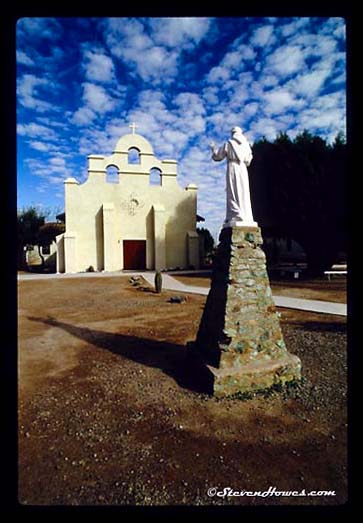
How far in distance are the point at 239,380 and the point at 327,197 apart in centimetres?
1373

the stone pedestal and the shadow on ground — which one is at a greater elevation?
the stone pedestal

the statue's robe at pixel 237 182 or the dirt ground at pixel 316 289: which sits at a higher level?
the statue's robe at pixel 237 182

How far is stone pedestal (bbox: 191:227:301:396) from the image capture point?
4.14m

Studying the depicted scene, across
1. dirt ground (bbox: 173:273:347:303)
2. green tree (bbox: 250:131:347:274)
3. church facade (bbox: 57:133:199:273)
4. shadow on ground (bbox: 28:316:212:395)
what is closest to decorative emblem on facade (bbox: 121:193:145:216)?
church facade (bbox: 57:133:199:273)

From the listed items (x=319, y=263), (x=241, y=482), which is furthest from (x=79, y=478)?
(x=319, y=263)

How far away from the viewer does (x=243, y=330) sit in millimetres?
4270

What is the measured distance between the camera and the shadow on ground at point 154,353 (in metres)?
4.49

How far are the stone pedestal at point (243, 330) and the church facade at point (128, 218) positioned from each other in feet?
60.0

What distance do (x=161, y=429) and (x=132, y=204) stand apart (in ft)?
68.5

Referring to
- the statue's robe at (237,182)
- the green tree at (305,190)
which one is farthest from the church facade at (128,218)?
the statue's robe at (237,182)

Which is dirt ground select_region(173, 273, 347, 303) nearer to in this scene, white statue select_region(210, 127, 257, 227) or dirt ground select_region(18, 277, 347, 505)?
dirt ground select_region(18, 277, 347, 505)

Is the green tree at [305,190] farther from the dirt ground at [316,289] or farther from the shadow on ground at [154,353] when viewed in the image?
the shadow on ground at [154,353]

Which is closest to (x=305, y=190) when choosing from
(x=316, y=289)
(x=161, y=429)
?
(x=316, y=289)
